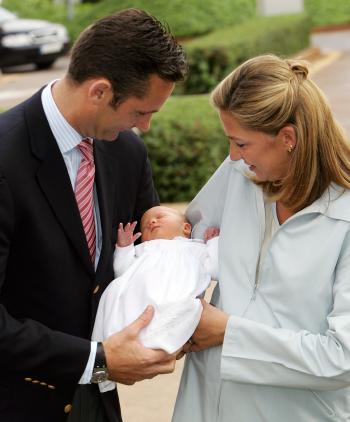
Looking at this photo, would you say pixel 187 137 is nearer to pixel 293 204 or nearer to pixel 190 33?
pixel 293 204

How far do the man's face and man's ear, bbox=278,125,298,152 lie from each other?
0.42 metres

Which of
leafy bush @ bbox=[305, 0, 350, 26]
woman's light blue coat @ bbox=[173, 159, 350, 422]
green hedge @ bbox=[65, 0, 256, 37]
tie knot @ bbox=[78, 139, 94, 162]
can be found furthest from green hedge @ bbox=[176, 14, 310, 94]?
woman's light blue coat @ bbox=[173, 159, 350, 422]

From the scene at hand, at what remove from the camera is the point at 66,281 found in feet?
9.48

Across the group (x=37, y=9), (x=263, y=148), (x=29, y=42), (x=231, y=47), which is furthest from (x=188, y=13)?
(x=263, y=148)

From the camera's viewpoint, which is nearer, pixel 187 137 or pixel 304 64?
pixel 304 64

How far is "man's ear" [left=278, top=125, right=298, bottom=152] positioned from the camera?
2.70 metres

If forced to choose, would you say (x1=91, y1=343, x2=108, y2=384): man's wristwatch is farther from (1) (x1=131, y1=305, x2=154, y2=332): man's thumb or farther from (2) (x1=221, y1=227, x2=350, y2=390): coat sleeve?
(2) (x1=221, y1=227, x2=350, y2=390): coat sleeve

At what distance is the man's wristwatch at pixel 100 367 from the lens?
287 centimetres

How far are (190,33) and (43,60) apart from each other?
422 centimetres

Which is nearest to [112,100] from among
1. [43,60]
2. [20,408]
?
[20,408]

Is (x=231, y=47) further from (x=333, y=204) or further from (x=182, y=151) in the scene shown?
(x=333, y=204)

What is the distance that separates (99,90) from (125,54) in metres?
0.13

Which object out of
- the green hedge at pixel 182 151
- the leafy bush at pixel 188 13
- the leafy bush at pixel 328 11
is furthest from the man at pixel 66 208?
the leafy bush at pixel 328 11

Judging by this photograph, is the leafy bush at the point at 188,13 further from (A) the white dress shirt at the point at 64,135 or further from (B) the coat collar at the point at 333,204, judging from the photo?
(B) the coat collar at the point at 333,204
